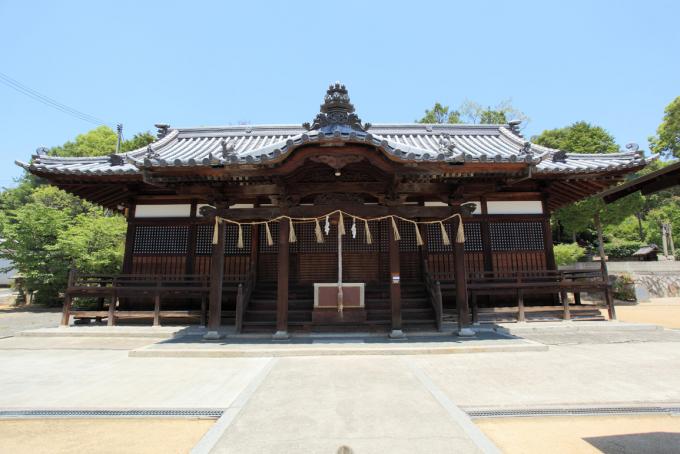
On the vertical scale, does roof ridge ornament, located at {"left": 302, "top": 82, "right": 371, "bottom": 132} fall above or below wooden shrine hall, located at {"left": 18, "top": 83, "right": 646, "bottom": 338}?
above

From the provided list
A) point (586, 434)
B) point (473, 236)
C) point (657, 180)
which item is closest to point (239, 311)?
point (586, 434)

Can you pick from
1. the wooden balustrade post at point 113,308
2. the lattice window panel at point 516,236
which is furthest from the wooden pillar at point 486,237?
the wooden balustrade post at point 113,308

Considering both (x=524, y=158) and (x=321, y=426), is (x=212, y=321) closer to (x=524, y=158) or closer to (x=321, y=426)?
(x=321, y=426)

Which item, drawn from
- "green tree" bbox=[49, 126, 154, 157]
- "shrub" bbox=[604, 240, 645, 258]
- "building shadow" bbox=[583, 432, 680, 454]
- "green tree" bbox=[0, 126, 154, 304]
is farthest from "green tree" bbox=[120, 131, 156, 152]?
"shrub" bbox=[604, 240, 645, 258]

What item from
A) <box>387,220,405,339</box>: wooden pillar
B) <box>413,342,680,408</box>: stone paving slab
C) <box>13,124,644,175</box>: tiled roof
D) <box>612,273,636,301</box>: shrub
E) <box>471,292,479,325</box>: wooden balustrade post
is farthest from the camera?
<box>612,273,636,301</box>: shrub

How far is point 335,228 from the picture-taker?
39.8 ft

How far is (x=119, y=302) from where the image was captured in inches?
483

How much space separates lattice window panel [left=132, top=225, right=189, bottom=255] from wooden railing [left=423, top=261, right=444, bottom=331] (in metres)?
8.77

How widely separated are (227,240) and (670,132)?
54.8m

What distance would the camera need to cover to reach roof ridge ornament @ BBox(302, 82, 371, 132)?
30.1ft

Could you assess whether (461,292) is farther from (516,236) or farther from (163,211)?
(163,211)

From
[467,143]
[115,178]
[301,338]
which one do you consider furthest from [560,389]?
[115,178]

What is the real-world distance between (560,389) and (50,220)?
2604 centimetres

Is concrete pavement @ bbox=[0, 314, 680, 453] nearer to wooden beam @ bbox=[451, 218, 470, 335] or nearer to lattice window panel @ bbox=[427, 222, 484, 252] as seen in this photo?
wooden beam @ bbox=[451, 218, 470, 335]
